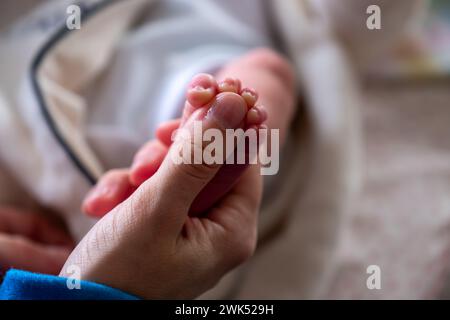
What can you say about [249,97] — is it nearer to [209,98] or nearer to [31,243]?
[209,98]

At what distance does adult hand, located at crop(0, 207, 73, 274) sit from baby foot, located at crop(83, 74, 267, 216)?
69mm

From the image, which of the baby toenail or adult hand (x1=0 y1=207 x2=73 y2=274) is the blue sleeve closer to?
adult hand (x1=0 y1=207 x2=73 y2=274)

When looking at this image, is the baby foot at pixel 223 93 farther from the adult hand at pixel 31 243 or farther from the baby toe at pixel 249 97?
the adult hand at pixel 31 243

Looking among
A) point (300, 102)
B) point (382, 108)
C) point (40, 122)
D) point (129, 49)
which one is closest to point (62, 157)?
point (40, 122)

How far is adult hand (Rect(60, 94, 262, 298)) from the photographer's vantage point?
1.28 feet

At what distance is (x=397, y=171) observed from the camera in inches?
33.9

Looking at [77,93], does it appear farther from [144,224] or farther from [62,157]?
[144,224]

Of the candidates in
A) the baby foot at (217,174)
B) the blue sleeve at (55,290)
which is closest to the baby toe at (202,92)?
the baby foot at (217,174)

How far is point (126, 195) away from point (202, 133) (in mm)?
Answer: 128

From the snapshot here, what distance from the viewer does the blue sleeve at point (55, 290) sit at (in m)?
0.40

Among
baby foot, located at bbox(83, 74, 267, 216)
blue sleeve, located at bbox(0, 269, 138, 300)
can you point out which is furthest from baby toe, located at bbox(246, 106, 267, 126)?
blue sleeve, located at bbox(0, 269, 138, 300)

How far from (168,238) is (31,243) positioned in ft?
0.69

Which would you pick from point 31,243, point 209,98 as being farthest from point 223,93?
point 31,243
